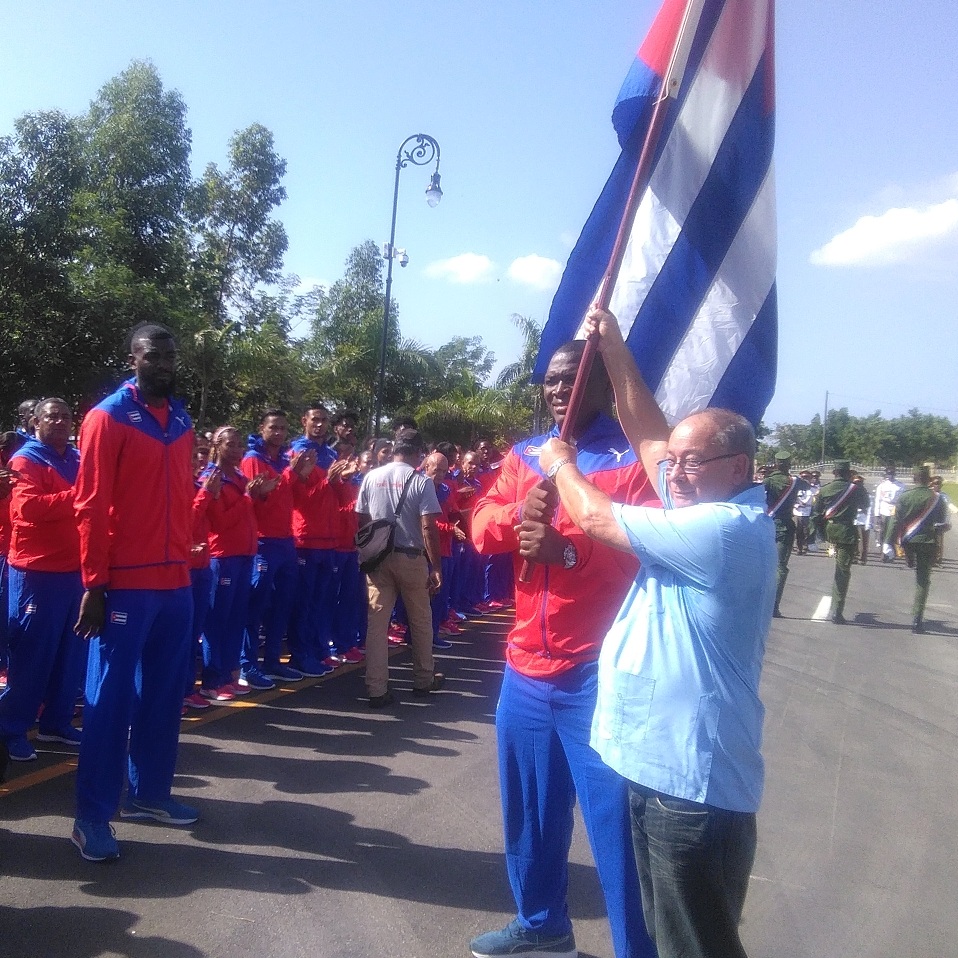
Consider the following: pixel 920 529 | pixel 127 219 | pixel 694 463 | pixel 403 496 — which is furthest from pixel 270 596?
pixel 127 219

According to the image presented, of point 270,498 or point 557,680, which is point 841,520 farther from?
point 557,680

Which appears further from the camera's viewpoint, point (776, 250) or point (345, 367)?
point (345, 367)

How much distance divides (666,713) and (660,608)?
0.84ft

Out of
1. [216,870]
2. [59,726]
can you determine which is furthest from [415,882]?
[59,726]

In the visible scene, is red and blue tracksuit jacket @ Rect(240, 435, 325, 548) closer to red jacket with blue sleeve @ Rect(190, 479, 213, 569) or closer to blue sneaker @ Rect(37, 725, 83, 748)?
red jacket with blue sleeve @ Rect(190, 479, 213, 569)

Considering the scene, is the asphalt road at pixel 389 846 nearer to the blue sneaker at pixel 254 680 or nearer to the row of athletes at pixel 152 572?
the blue sneaker at pixel 254 680

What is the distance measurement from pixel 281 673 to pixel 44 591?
94.8 inches

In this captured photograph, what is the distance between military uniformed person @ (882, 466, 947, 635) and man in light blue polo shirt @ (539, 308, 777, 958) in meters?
9.46

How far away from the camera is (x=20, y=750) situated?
4793mm

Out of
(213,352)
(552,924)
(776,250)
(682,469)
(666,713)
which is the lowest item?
(552,924)

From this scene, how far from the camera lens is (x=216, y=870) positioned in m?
3.63

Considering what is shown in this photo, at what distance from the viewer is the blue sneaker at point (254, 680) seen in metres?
6.57

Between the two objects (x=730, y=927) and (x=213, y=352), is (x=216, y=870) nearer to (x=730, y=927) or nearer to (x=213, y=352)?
(x=730, y=927)

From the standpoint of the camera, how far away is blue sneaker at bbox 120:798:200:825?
4.05 meters
